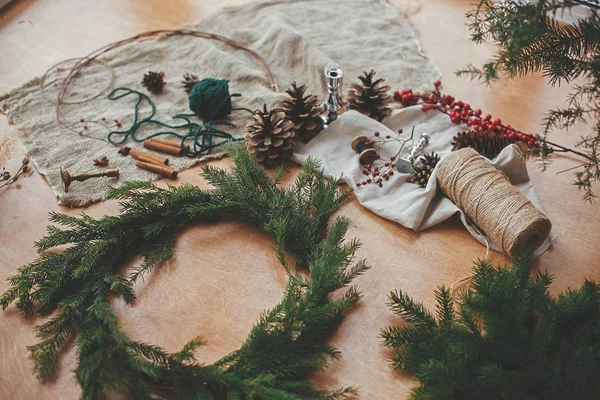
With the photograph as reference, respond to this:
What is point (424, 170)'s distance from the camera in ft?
4.32

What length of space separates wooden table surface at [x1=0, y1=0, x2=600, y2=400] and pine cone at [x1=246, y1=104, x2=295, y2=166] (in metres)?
0.17

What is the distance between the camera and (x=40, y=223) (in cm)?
126

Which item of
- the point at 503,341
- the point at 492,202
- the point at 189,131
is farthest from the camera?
the point at 189,131

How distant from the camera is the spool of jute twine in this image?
1.10 meters

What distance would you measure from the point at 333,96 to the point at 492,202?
53cm

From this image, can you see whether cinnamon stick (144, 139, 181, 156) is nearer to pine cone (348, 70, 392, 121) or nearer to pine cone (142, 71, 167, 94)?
pine cone (142, 71, 167, 94)

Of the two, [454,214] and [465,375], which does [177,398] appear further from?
[454,214]

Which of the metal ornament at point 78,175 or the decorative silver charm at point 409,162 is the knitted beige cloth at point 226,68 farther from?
the decorative silver charm at point 409,162

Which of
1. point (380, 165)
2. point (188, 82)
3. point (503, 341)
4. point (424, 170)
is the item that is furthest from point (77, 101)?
point (503, 341)

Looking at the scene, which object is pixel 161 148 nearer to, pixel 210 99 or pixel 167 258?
pixel 210 99

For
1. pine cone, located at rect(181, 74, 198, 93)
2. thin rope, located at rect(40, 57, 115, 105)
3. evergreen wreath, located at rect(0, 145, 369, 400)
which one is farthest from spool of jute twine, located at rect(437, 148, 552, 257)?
thin rope, located at rect(40, 57, 115, 105)

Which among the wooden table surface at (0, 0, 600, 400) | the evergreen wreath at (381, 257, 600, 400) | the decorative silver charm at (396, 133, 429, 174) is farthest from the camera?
the decorative silver charm at (396, 133, 429, 174)

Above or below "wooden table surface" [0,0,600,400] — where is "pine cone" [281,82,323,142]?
above

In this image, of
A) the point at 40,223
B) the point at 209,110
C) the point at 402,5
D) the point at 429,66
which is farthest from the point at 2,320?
the point at 402,5
